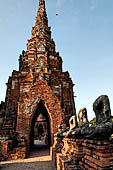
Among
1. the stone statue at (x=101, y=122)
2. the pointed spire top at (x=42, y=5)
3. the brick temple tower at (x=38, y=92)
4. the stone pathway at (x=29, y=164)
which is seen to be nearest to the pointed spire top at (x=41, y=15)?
the pointed spire top at (x=42, y=5)

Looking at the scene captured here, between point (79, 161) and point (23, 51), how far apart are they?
19274 mm

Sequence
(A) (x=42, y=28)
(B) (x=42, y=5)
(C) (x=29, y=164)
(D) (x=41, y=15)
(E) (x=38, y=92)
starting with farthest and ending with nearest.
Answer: (B) (x=42, y=5) < (D) (x=41, y=15) < (A) (x=42, y=28) < (E) (x=38, y=92) < (C) (x=29, y=164)

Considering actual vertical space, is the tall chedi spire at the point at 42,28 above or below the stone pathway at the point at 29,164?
above

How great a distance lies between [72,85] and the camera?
1762 centimetres

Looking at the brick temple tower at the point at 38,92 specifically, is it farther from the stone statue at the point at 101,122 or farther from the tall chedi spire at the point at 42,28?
the stone statue at the point at 101,122

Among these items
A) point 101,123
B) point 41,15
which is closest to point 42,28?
point 41,15

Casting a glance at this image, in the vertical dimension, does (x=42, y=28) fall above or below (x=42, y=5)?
below

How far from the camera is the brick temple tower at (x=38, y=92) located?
1116cm

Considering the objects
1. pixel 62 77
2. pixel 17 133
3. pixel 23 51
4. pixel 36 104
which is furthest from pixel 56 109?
pixel 23 51

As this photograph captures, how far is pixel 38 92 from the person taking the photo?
12.3 metres

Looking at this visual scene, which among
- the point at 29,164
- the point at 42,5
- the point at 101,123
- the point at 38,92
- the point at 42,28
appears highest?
the point at 42,5

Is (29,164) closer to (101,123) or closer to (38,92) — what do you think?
(38,92)

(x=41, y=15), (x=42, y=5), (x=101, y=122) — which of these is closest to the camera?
(x=101, y=122)

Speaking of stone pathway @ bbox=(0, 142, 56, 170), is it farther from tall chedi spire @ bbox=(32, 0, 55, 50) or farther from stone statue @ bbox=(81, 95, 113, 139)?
tall chedi spire @ bbox=(32, 0, 55, 50)
